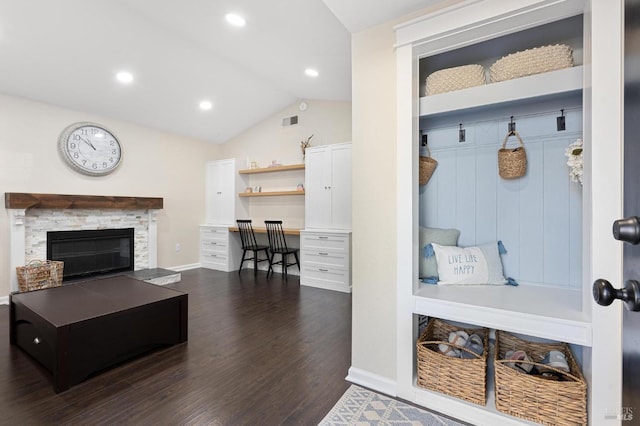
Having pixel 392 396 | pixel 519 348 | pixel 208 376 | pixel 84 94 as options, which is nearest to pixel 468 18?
pixel 519 348

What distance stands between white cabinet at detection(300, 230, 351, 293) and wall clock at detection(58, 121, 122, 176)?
311 cm

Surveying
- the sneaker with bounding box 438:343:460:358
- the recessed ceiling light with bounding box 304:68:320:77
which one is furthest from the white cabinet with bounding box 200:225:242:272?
the sneaker with bounding box 438:343:460:358

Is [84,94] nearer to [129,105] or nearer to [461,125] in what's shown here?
[129,105]

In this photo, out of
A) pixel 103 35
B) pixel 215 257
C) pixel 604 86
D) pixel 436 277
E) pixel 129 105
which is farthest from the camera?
pixel 215 257

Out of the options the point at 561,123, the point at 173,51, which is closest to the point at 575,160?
the point at 561,123

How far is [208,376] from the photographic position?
207 centimetres

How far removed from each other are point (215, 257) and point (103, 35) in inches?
145

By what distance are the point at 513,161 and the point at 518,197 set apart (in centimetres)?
25

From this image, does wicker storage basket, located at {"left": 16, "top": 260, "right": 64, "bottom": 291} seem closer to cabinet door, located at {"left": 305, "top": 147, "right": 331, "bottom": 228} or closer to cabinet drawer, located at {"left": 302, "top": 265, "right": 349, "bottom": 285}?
cabinet drawer, located at {"left": 302, "top": 265, "right": 349, "bottom": 285}

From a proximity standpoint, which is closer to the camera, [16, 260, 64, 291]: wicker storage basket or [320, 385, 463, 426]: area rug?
[320, 385, 463, 426]: area rug

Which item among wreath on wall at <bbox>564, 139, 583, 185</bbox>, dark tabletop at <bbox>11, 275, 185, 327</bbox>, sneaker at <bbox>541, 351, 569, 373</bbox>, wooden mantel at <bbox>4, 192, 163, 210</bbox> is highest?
wreath on wall at <bbox>564, 139, 583, 185</bbox>

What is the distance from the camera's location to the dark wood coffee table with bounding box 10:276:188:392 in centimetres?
194

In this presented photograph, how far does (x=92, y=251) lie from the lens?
4531mm

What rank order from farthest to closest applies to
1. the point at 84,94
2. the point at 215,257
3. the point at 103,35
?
the point at 215,257 < the point at 84,94 < the point at 103,35
